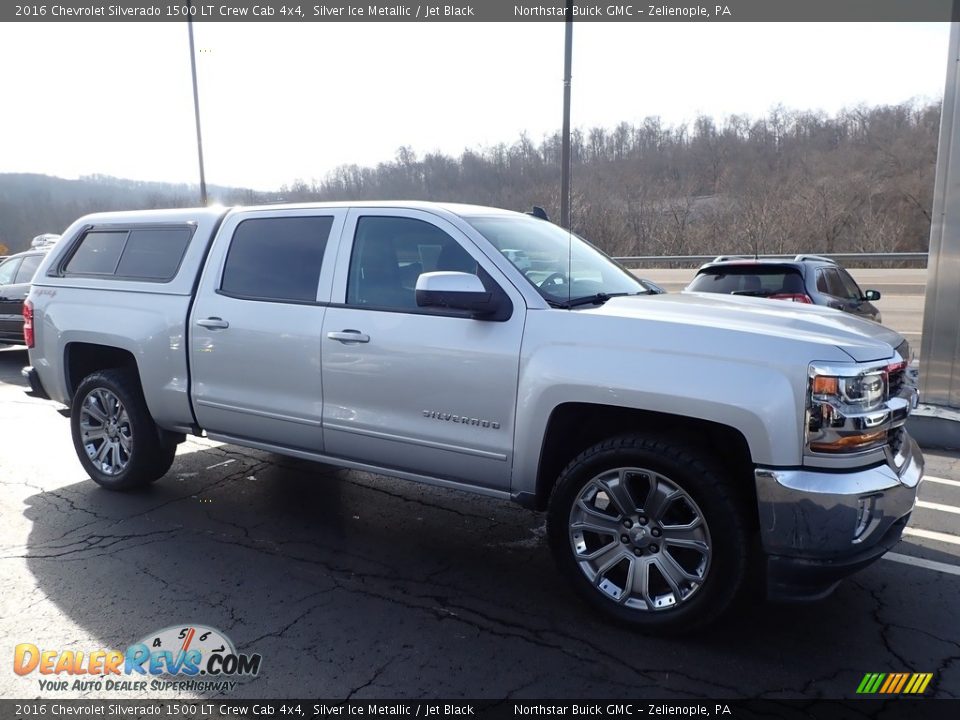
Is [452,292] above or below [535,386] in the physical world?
above

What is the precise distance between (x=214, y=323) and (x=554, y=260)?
226 cm

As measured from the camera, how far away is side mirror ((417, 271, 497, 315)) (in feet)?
11.4

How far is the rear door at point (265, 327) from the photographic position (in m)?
4.26

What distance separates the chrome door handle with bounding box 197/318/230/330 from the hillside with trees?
10.4m

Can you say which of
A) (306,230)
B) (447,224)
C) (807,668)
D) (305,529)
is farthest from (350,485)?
(807,668)

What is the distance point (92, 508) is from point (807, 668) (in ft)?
15.2

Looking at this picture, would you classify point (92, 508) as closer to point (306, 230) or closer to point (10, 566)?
point (10, 566)

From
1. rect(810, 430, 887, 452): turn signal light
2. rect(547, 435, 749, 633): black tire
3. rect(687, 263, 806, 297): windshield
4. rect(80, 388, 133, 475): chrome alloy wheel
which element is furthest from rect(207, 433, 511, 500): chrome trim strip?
rect(687, 263, 806, 297): windshield

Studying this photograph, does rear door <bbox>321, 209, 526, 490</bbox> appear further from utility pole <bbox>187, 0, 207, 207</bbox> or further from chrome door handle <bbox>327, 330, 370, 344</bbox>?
utility pole <bbox>187, 0, 207, 207</bbox>

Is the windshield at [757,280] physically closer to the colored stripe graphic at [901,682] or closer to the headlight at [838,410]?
the headlight at [838,410]

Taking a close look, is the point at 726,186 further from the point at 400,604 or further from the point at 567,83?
the point at 400,604

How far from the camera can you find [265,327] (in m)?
4.38

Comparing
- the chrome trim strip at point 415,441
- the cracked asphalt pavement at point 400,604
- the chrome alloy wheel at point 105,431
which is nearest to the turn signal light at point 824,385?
the cracked asphalt pavement at point 400,604

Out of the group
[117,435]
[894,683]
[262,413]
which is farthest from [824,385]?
[117,435]
